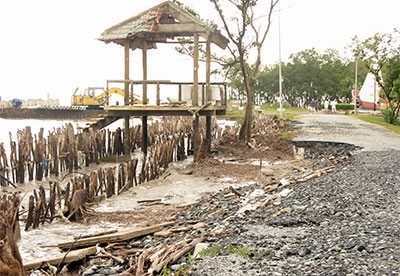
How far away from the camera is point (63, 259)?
24.1ft

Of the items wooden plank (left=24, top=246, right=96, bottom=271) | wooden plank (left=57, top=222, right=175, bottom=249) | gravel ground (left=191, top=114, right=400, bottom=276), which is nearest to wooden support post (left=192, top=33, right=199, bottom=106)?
gravel ground (left=191, top=114, right=400, bottom=276)

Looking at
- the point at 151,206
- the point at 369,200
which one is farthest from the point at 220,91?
the point at 369,200

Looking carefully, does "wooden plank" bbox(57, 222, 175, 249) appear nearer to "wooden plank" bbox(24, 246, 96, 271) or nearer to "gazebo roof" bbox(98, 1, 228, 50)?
"wooden plank" bbox(24, 246, 96, 271)

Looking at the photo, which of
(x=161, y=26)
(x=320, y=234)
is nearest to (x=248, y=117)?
(x=161, y=26)

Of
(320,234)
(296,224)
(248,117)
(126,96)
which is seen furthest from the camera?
(248,117)

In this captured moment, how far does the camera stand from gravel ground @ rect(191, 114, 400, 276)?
19.9 feet

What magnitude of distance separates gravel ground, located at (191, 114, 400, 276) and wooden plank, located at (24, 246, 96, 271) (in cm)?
184

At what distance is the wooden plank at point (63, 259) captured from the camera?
23.6 feet

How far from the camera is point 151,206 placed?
40.4ft

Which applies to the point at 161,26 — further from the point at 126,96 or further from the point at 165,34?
the point at 126,96

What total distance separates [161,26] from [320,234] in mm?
13296

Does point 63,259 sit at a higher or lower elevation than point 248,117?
lower

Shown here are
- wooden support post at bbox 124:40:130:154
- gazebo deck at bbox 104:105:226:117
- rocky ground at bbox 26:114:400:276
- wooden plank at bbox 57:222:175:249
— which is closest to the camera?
rocky ground at bbox 26:114:400:276

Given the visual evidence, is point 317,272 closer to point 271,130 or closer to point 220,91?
point 220,91
